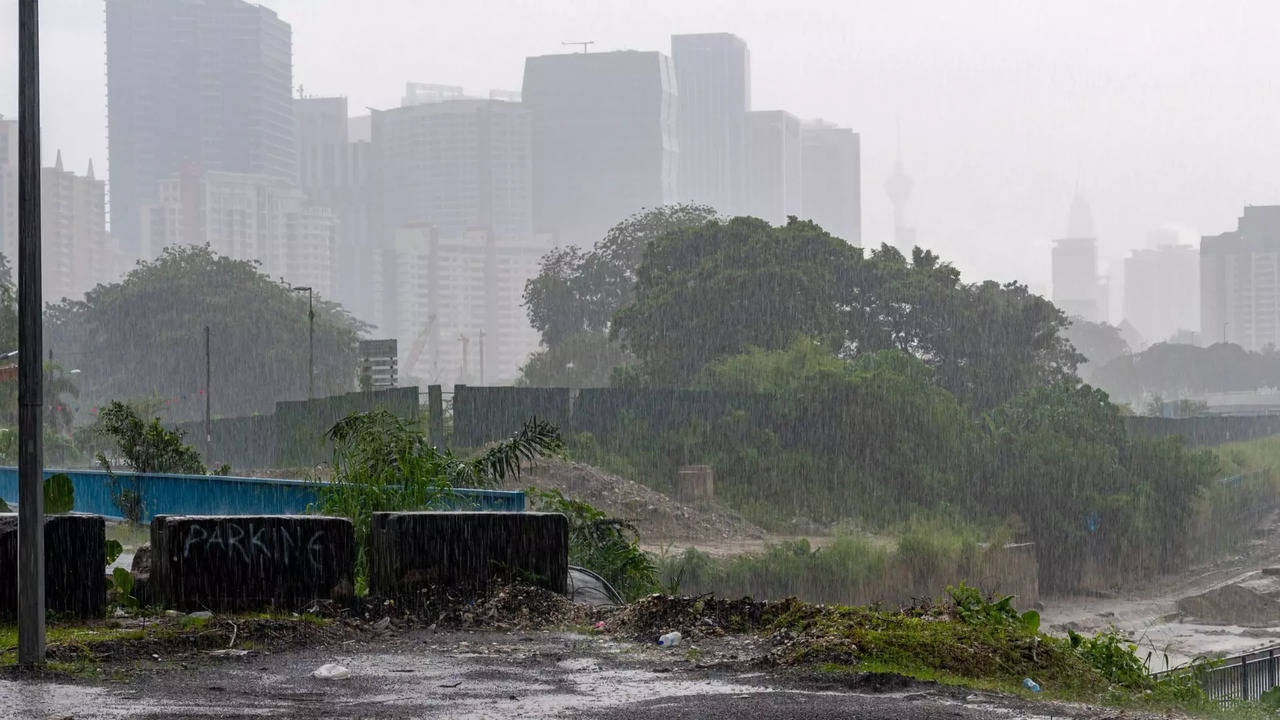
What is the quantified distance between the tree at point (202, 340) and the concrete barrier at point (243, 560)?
7718cm

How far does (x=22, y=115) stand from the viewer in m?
7.95

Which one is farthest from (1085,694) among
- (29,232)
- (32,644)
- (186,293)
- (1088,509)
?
(186,293)

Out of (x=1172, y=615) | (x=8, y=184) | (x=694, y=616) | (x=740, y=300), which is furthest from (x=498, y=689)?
(x=8, y=184)

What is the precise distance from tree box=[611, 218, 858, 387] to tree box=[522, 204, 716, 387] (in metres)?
29.3

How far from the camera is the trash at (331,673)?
8000 millimetres

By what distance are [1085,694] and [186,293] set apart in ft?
274

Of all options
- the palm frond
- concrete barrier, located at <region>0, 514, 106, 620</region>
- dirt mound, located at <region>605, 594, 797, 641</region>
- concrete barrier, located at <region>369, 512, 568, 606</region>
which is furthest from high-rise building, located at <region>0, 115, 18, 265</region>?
dirt mound, located at <region>605, 594, 797, 641</region>

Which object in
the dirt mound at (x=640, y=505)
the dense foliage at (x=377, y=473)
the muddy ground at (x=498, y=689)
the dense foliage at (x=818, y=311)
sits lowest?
the dirt mound at (x=640, y=505)

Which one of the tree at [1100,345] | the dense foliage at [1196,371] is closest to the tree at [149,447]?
the dense foliage at [1196,371]

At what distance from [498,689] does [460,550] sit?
2.59 m

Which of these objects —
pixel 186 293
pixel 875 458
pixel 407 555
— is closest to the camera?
pixel 407 555

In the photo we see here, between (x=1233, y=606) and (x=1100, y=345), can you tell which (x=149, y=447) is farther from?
(x=1100, y=345)

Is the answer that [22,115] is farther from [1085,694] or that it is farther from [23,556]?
[1085,694]

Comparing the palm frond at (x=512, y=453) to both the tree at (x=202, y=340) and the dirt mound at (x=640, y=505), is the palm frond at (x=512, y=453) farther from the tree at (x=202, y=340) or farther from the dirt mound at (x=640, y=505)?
the tree at (x=202, y=340)
